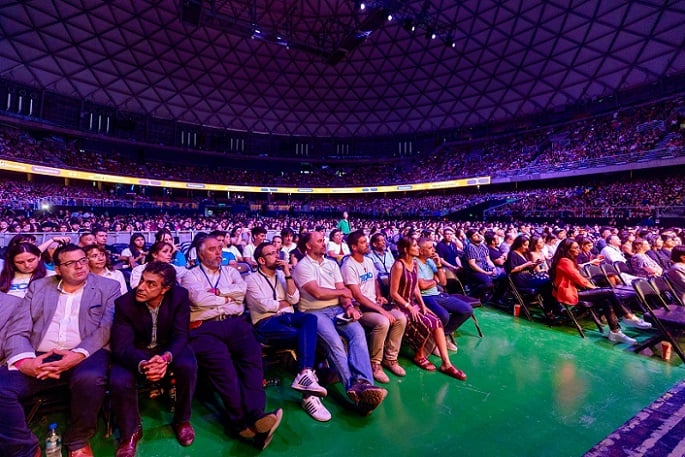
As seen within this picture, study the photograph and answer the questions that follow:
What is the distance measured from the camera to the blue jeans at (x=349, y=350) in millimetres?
3254

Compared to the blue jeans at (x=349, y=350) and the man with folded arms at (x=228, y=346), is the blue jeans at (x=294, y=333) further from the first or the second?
the man with folded arms at (x=228, y=346)

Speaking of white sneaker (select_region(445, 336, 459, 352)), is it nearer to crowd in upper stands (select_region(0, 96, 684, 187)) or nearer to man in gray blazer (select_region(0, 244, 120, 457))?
man in gray blazer (select_region(0, 244, 120, 457))

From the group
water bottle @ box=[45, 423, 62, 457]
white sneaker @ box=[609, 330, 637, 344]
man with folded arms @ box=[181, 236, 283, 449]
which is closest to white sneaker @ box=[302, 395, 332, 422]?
man with folded arms @ box=[181, 236, 283, 449]

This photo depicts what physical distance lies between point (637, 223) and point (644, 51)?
697 inches

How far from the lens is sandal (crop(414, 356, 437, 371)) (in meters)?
4.14

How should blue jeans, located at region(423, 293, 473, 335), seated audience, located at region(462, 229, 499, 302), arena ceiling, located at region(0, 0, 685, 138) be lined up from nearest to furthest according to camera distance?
blue jeans, located at region(423, 293, 473, 335), seated audience, located at region(462, 229, 499, 302), arena ceiling, located at region(0, 0, 685, 138)

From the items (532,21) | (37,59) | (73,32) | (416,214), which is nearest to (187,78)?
(73,32)

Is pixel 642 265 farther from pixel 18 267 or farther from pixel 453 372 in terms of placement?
pixel 18 267

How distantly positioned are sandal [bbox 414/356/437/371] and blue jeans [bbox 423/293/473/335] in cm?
57

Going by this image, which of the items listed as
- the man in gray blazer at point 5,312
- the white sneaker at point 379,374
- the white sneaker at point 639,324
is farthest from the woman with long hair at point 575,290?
the man in gray blazer at point 5,312

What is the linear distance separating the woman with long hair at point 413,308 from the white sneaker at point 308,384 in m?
1.56

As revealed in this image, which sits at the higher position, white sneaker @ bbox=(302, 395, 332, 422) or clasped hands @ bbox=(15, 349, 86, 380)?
clasped hands @ bbox=(15, 349, 86, 380)

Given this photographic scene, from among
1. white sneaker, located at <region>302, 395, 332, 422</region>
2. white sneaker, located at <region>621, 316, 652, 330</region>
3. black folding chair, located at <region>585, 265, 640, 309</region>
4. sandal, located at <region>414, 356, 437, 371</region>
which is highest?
black folding chair, located at <region>585, 265, 640, 309</region>

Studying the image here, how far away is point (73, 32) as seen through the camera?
1109 inches
